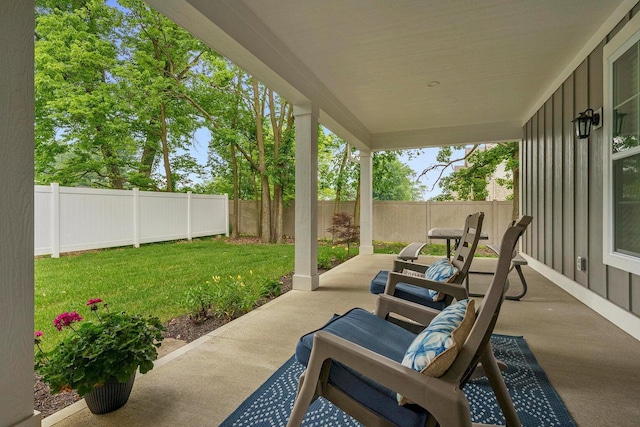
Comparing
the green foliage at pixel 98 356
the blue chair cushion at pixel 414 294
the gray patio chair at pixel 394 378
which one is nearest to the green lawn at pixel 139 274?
the green foliage at pixel 98 356

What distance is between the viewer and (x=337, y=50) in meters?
3.57

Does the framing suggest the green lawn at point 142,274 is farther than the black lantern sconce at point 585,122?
Yes

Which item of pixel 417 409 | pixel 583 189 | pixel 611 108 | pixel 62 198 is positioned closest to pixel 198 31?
pixel 417 409

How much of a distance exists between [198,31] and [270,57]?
31.4 inches

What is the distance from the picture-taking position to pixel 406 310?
1.85 metres

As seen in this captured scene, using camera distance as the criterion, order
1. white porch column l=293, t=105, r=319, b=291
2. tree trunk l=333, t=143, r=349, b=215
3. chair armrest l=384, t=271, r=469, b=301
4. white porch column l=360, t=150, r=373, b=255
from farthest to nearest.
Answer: tree trunk l=333, t=143, r=349, b=215 < white porch column l=360, t=150, r=373, b=255 < white porch column l=293, t=105, r=319, b=291 < chair armrest l=384, t=271, r=469, b=301

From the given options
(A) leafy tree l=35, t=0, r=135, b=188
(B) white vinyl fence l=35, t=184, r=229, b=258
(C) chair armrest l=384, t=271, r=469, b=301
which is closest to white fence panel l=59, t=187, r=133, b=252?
(B) white vinyl fence l=35, t=184, r=229, b=258

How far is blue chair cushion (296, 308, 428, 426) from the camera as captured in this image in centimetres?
112

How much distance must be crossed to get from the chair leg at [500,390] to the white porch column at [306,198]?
9.44 feet

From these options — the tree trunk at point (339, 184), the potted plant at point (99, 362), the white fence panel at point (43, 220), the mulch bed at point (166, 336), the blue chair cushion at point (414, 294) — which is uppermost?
the tree trunk at point (339, 184)

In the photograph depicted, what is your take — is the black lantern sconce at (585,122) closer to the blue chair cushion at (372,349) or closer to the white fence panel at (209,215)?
the blue chair cushion at (372,349)

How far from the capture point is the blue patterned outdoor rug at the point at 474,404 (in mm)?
1646

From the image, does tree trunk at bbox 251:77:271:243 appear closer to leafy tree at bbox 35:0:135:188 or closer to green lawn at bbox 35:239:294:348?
green lawn at bbox 35:239:294:348

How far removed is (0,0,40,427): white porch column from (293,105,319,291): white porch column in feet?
9.95
